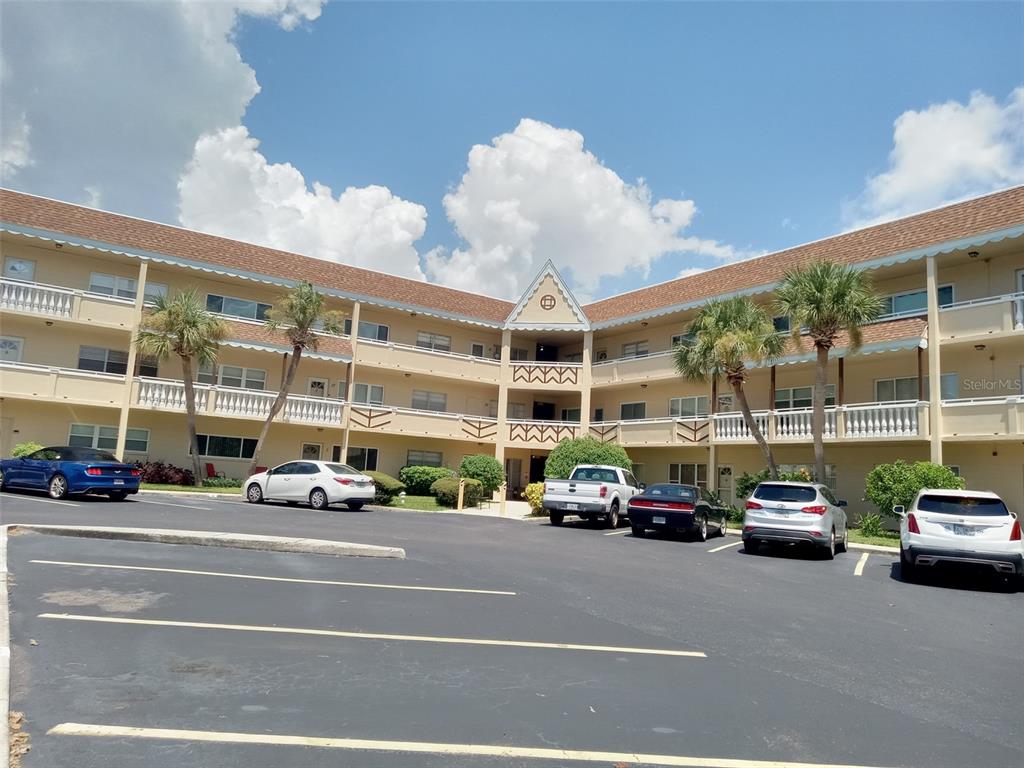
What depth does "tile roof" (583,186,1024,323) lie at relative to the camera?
855 inches

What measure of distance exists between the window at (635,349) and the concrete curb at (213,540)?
80.3ft

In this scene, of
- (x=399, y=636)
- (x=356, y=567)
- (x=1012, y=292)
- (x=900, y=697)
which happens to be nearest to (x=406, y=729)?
(x=399, y=636)

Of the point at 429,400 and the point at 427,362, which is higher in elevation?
the point at 427,362

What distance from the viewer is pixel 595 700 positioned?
5605 millimetres

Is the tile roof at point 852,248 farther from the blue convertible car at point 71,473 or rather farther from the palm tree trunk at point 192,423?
the blue convertible car at point 71,473

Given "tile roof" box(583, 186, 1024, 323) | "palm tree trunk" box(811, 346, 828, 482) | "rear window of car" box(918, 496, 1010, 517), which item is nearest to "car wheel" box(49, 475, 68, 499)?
"rear window of car" box(918, 496, 1010, 517)

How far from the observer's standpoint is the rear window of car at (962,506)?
12.9 m

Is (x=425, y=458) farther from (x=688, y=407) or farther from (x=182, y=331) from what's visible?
(x=182, y=331)

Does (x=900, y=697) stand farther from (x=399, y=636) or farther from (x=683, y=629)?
(x=399, y=636)

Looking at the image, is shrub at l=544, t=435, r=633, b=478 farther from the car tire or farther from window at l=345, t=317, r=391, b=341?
the car tire

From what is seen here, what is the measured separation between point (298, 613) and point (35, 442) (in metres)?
24.8

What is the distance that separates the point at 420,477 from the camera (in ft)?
105

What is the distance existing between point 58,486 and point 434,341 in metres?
20.2

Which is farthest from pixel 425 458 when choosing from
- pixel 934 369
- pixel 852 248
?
pixel 934 369
